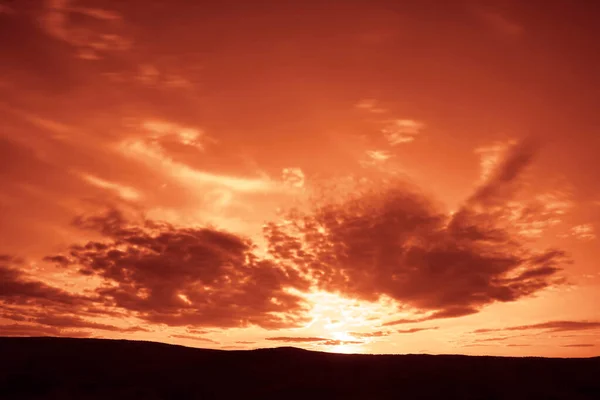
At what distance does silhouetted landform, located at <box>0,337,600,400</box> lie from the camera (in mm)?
22203

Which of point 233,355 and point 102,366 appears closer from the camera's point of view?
point 102,366

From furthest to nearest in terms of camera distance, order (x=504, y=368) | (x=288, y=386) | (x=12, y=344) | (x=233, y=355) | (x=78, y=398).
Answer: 1. (x=12, y=344)
2. (x=233, y=355)
3. (x=504, y=368)
4. (x=288, y=386)
5. (x=78, y=398)

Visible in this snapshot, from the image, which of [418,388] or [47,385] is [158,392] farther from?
[418,388]

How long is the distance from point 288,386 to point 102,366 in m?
8.76

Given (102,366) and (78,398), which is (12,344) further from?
(78,398)

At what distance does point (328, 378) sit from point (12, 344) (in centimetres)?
1684

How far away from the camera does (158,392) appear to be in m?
22.1

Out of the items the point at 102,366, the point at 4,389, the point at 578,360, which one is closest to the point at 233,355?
the point at 102,366

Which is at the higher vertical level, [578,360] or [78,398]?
[578,360]

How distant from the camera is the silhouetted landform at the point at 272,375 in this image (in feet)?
72.8

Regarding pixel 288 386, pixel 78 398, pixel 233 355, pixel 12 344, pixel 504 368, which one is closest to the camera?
pixel 78 398

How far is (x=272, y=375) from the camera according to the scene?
24438 mm

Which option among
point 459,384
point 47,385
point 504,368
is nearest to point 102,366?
point 47,385

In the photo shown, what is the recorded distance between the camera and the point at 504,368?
83.1ft
